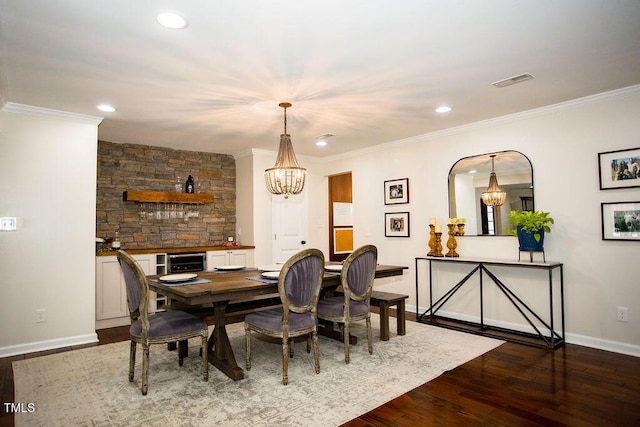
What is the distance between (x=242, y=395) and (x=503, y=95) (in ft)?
11.2

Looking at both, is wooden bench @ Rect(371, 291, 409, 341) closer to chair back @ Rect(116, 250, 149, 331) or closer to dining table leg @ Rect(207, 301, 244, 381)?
dining table leg @ Rect(207, 301, 244, 381)

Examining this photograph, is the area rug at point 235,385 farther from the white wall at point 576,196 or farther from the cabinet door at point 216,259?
the cabinet door at point 216,259

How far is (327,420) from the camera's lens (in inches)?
91.1

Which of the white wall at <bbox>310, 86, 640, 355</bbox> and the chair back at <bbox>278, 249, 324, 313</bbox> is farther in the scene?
the white wall at <bbox>310, 86, 640, 355</bbox>

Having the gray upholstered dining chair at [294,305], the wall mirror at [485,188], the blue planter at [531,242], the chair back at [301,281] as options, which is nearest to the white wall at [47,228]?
the gray upholstered dining chair at [294,305]

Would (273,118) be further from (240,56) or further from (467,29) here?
(467,29)

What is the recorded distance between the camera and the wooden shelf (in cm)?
515

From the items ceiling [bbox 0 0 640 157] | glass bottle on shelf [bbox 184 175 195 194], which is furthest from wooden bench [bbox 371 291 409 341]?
glass bottle on shelf [bbox 184 175 195 194]

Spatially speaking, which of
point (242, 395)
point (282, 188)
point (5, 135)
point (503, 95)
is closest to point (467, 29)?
point (503, 95)

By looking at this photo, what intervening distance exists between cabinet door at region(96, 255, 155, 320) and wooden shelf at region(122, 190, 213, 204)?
931 mm

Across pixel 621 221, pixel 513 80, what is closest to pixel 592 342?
pixel 621 221

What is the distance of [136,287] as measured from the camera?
2820 mm

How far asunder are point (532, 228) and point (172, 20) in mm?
3629

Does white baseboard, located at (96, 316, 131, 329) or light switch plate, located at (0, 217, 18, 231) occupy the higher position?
light switch plate, located at (0, 217, 18, 231)
